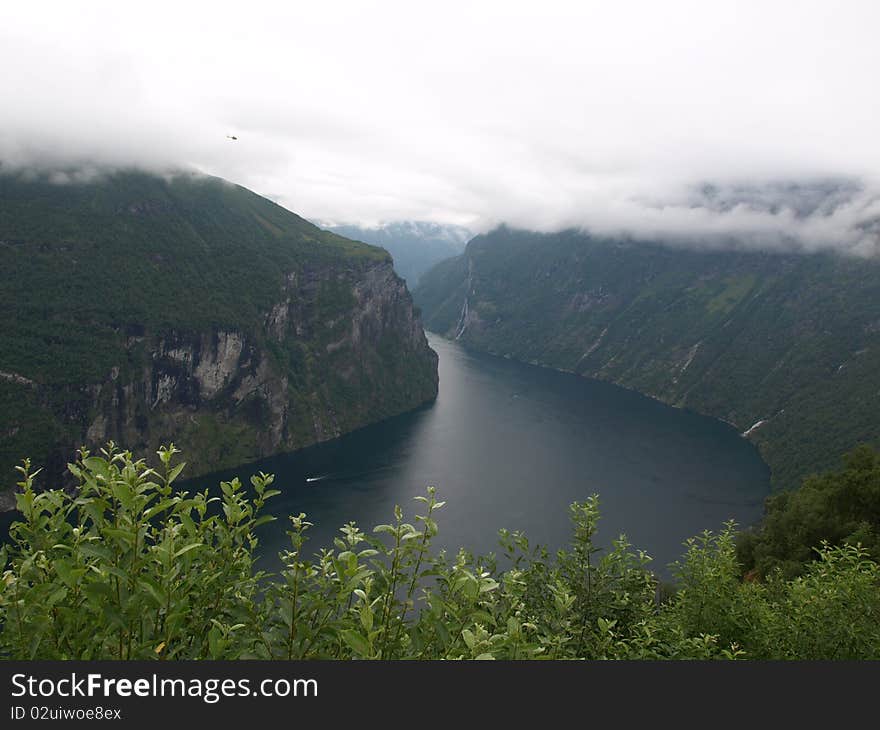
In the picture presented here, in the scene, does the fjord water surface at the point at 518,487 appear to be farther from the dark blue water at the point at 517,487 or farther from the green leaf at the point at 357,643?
the green leaf at the point at 357,643

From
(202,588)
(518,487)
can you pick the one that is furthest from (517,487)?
(202,588)

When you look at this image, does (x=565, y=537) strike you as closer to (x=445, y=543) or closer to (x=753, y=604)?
(x=445, y=543)

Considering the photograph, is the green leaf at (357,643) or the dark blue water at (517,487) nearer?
the green leaf at (357,643)

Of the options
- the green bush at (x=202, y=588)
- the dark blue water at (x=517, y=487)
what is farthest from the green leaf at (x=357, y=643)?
the dark blue water at (x=517, y=487)

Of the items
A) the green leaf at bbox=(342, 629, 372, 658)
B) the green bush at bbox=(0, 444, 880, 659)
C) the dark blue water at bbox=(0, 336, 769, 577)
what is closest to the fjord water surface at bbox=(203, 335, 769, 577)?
the dark blue water at bbox=(0, 336, 769, 577)

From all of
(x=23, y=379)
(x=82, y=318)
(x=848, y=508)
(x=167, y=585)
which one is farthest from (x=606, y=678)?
(x=82, y=318)

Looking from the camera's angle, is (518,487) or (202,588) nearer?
(202,588)

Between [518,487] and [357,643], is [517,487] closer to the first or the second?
[518,487]

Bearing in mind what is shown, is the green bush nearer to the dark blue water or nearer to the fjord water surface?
the dark blue water

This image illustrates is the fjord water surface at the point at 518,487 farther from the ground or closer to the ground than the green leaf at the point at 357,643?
closer to the ground

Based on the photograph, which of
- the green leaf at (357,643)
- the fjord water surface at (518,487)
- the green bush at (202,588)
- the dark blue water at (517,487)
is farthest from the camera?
A: the dark blue water at (517,487)

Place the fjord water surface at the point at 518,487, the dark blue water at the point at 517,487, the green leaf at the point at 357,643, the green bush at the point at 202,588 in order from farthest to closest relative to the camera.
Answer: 1. the dark blue water at the point at 517,487
2. the fjord water surface at the point at 518,487
3. the green bush at the point at 202,588
4. the green leaf at the point at 357,643
